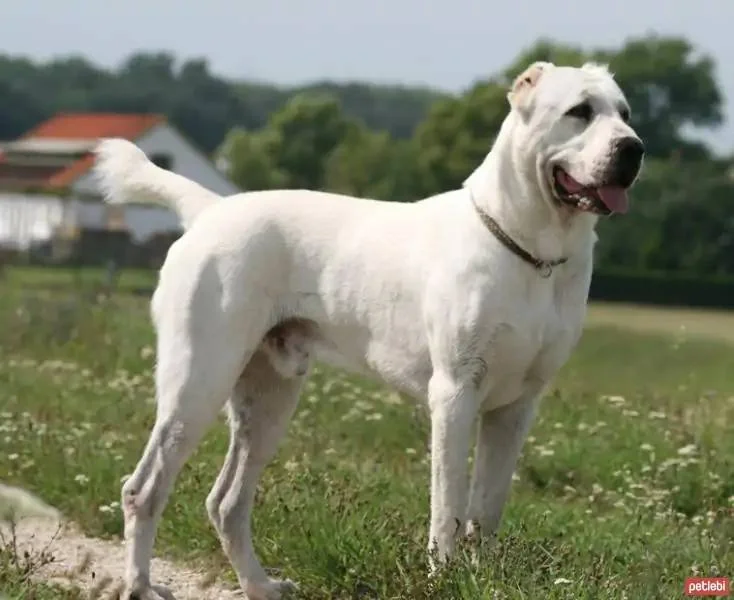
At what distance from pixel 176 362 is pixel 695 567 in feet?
6.85

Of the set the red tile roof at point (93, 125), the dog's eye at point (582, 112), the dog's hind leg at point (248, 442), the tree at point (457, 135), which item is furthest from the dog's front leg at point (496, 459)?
the red tile roof at point (93, 125)

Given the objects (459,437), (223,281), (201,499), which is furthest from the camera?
(201,499)

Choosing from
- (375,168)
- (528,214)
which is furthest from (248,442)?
(375,168)

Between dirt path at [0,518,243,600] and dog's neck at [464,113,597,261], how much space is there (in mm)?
1950

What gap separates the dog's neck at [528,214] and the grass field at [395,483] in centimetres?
105

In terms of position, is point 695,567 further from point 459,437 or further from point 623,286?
point 623,286

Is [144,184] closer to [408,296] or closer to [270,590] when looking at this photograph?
[408,296]

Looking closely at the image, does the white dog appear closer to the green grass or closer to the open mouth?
the open mouth

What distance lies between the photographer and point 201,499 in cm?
713

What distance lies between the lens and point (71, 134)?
290 ft

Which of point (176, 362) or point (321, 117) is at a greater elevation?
point (176, 362)

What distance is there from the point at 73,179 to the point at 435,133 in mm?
18387

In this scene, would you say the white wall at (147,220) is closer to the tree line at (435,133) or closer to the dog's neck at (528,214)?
the tree line at (435,133)

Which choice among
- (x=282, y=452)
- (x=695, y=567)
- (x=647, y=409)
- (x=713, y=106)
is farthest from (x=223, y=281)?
(x=713, y=106)
